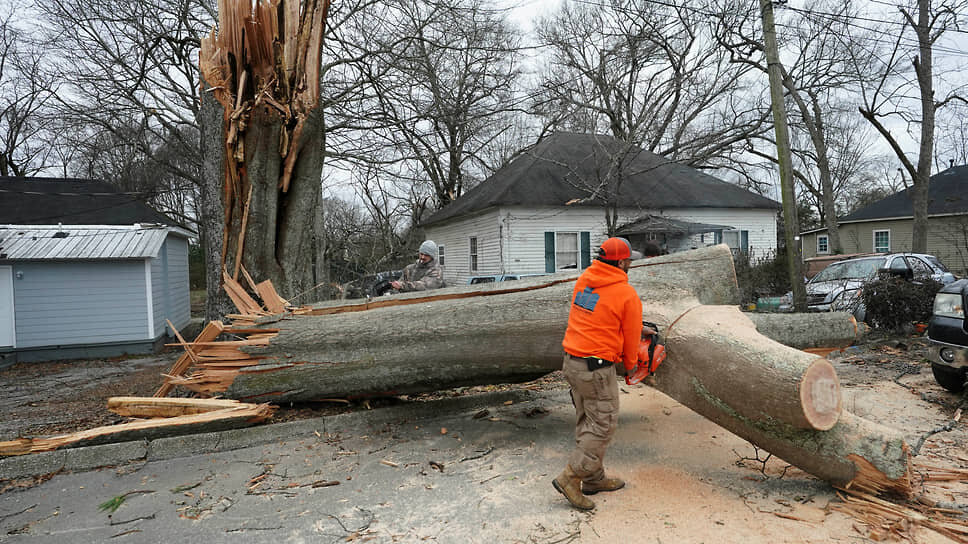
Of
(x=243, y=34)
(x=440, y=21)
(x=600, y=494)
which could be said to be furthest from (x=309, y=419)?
(x=440, y=21)

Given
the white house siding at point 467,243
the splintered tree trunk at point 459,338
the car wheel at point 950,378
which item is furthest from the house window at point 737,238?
the splintered tree trunk at point 459,338

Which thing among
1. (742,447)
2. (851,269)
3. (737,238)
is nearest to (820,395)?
(742,447)

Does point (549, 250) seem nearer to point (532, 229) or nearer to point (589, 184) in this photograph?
point (532, 229)

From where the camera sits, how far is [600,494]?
334 cm

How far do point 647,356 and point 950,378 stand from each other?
3.79 metres

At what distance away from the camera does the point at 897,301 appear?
8.37 meters

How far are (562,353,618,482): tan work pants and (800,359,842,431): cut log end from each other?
109 cm

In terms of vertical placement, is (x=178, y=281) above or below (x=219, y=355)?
above

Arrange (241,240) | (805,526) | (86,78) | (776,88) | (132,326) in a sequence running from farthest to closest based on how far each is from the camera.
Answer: (86,78), (132,326), (776,88), (241,240), (805,526)

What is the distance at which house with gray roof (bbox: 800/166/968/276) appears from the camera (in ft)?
73.6

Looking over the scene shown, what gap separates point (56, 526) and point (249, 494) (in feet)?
3.65

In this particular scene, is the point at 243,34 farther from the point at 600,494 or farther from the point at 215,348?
the point at 600,494

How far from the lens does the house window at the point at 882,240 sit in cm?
2562

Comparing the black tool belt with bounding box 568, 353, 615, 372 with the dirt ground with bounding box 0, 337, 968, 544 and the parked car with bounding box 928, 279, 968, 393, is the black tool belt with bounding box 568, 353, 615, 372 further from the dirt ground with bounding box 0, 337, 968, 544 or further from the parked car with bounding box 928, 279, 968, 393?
the parked car with bounding box 928, 279, 968, 393
